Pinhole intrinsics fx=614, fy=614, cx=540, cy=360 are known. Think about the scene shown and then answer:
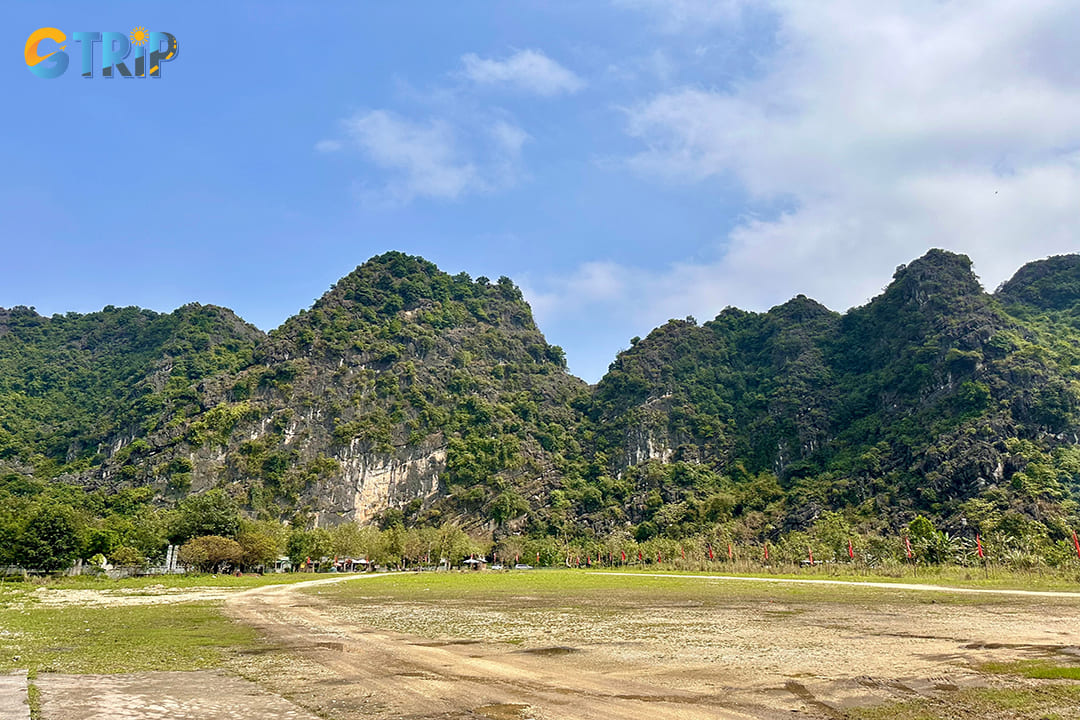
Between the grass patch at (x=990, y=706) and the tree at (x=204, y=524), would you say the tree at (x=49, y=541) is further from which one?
the grass patch at (x=990, y=706)

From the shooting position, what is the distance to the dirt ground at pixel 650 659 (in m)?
7.46

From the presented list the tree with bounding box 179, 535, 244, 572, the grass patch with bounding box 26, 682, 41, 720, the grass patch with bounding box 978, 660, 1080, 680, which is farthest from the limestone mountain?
the grass patch with bounding box 26, 682, 41, 720

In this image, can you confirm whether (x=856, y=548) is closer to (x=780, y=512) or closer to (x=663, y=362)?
(x=780, y=512)

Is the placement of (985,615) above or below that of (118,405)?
below

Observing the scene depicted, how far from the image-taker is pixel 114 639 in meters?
13.4

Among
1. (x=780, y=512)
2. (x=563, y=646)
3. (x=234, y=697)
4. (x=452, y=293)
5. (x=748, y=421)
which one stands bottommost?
(x=780, y=512)

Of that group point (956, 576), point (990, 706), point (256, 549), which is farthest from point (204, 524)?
point (990, 706)

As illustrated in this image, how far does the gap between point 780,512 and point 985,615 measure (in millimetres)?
85347

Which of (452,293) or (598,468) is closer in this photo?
(598,468)

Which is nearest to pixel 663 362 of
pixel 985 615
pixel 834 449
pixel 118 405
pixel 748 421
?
pixel 748 421

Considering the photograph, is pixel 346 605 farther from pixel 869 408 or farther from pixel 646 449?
pixel 869 408

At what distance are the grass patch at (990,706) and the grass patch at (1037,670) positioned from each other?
731 mm

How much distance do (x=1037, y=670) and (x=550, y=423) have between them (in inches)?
5206

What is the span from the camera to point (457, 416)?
128875 mm
